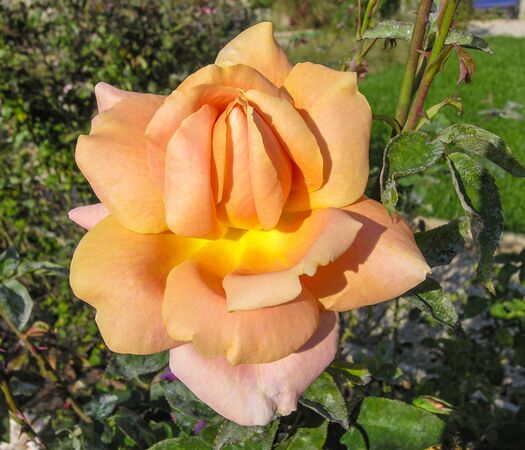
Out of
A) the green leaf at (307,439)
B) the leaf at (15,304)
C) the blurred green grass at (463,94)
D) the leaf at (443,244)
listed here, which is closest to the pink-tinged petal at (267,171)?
the leaf at (443,244)

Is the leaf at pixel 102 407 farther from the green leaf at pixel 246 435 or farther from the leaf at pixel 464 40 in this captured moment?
the leaf at pixel 464 40

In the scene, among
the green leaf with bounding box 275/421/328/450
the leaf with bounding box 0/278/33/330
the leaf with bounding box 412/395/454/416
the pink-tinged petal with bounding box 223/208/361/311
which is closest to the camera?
the pink-tinged petal with bounding box 223/208/361/311

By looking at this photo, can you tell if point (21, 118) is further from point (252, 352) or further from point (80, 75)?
point (252, 352)

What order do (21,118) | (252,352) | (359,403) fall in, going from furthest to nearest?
(21,118)
(359,403)
(252,352)

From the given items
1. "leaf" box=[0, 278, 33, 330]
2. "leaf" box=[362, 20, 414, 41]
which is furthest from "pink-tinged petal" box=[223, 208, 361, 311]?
"leaf" box=[0, 278, 33, 330]

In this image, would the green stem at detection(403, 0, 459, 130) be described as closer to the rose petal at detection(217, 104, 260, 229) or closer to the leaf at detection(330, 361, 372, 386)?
the rose petal at detection(217, 104, 260, 229)

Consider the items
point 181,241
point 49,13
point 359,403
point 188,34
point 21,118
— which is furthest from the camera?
point 188,34

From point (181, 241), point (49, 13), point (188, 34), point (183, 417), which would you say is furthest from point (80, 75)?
point (181, 241)
